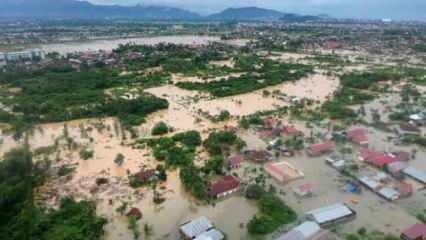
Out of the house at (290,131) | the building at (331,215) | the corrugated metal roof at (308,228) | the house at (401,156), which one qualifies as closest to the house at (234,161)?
the house at (290,131)

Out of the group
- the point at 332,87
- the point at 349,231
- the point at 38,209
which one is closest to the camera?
the point at 349,231

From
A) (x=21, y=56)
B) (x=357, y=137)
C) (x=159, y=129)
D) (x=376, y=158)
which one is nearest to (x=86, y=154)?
(x=159, y=129)

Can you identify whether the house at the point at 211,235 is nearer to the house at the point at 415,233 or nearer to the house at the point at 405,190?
the house at the point at 415,233

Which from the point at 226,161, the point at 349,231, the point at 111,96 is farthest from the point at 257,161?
the point at 111,96

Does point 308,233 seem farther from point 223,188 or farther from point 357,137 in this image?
point 357,137

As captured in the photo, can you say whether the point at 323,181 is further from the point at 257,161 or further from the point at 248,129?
the point at 248,129

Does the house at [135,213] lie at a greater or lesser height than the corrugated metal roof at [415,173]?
lesser
